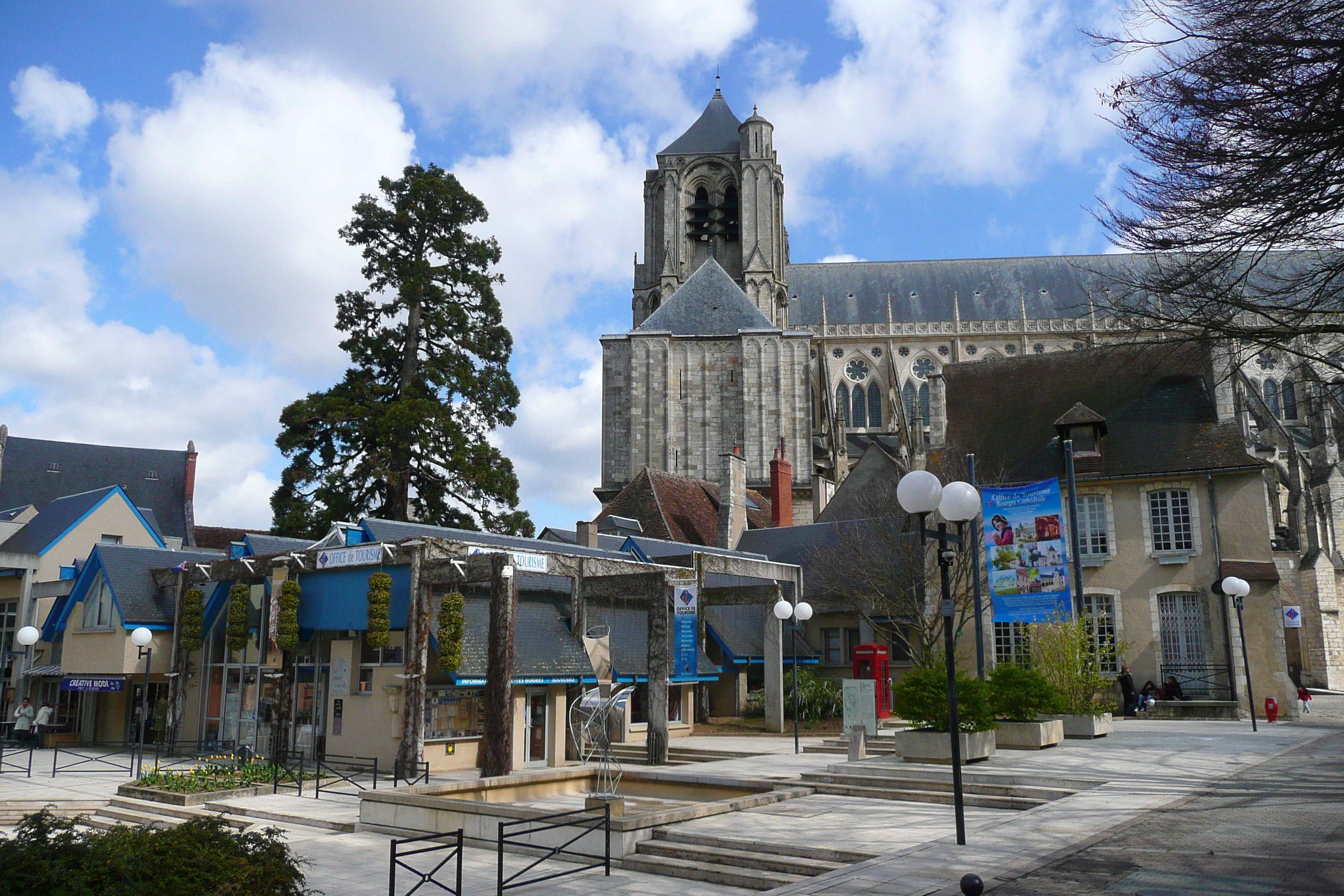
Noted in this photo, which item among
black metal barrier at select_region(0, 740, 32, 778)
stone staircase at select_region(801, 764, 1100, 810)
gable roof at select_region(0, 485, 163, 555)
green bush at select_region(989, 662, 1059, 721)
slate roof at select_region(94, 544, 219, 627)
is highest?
gable roof at select_region(0, 485, 163, 555)

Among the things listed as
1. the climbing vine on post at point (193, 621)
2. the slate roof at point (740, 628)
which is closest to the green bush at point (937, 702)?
the slate roof at point (740, 628)

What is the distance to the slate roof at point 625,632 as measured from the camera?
21875 mm

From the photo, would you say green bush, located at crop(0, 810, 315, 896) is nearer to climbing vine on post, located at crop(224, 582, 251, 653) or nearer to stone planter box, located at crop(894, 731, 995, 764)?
stone planter box, located at crop(894, 731, 995, 764)

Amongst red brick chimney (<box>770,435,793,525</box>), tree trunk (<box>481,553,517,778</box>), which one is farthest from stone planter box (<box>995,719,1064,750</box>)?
red brick chimney (<box>770,435,793,525</box>)

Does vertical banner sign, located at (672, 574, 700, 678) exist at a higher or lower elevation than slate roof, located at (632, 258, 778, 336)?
lower

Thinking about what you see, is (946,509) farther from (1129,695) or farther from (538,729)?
(1129,695)

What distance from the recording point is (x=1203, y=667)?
24.1m

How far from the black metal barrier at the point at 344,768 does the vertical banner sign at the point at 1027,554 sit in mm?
12373

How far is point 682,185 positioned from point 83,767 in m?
56.6

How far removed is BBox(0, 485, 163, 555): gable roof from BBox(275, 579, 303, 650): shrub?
1358 centimetres

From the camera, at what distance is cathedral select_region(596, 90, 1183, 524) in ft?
168

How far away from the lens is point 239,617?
20.0 metres

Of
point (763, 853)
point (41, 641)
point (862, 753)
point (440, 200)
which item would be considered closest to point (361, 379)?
point (440, 200)

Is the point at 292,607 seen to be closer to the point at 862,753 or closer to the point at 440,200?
the point at 862,753
